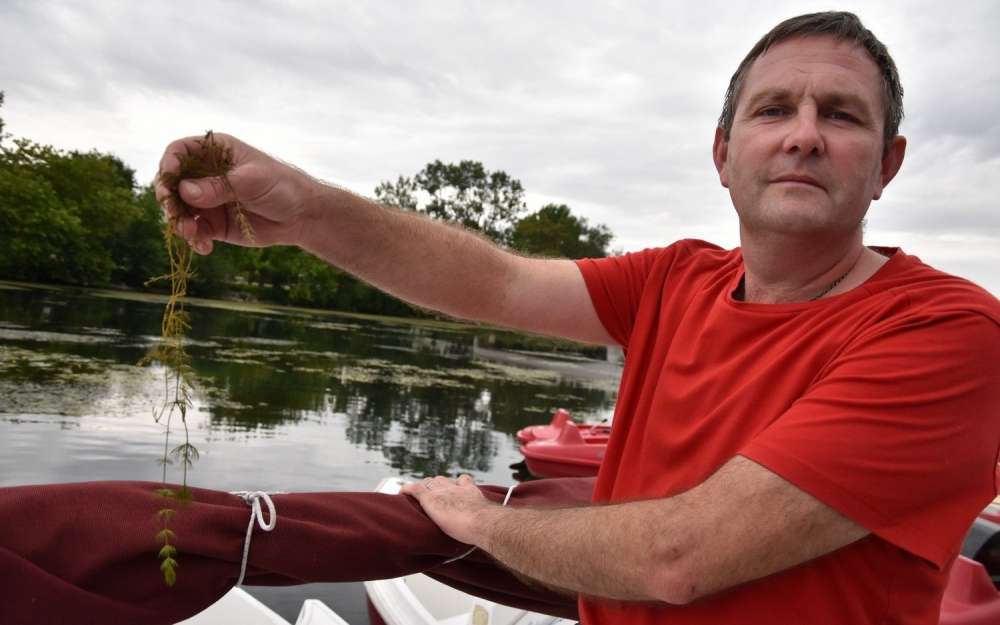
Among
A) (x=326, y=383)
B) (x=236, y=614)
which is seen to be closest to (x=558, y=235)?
(x=326, y=383)

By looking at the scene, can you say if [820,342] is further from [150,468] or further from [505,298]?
[150,468]

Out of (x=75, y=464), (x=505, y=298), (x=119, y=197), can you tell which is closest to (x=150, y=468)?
(x=75, y=464)

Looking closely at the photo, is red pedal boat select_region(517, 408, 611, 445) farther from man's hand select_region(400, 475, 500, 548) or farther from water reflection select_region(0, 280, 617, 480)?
man's hand select_region(400, 475, 500, 548)

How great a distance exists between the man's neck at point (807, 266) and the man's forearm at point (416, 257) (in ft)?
2.84

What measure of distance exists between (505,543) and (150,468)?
9155 millimetres

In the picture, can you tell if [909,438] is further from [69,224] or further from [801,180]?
[69,224]

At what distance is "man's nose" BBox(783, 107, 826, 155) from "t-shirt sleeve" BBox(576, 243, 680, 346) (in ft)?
2.18

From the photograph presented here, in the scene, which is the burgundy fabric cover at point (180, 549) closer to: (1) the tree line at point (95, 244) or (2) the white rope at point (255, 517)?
(2) the white rope at point (255, 517)

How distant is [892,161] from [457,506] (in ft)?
5.49

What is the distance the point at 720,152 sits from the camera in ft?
8.19

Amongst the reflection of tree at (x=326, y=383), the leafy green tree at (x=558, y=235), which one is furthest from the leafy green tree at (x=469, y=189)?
the reflection of tree at (x=326, y=383)

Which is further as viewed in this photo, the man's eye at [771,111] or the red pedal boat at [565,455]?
the red pedal boat at [565,455]

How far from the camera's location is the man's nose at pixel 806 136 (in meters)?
1.96

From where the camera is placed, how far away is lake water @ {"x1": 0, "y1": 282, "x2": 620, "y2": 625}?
9875 millimetres
